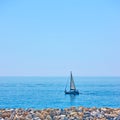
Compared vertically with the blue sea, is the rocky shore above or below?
above

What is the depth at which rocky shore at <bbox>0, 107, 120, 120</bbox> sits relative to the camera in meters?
12.3

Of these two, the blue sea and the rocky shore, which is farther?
the blue sea

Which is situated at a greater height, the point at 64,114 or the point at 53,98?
the point at 64,114

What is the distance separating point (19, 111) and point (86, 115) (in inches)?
96.5

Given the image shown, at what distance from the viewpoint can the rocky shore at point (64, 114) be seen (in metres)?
12.3

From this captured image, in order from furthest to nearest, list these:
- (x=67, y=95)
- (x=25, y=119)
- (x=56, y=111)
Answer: (x=67, y=95) → (x=56, y=111) → (x=25, y=119)

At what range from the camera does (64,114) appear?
42.3 ft

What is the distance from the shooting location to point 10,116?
12.7 m

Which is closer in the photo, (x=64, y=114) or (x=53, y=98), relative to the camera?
(x=64, y=114)

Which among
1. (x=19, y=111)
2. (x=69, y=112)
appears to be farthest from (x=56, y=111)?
(x=19, y=111)

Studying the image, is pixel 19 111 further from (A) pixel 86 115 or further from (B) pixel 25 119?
(A) pixel 86 115

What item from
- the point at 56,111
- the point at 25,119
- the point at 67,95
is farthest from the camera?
→ the point at 67,95

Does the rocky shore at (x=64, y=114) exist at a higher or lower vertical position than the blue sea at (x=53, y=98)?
higher

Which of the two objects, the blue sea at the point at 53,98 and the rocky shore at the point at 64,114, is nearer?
the rocky shore at the point at 64,114
